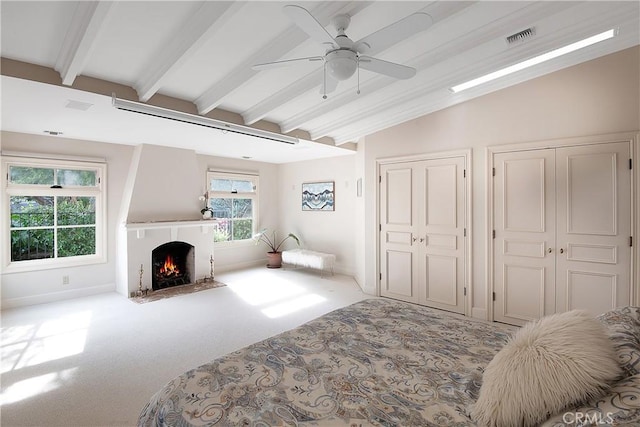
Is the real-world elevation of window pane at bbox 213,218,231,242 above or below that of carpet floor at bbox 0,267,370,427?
above

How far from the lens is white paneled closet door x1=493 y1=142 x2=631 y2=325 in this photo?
310cm

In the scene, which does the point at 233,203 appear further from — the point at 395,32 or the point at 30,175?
the point at 395,32

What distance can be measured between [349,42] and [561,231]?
3.04m

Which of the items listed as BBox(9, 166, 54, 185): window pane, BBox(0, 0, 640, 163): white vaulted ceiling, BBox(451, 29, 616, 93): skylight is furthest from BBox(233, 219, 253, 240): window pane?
BBox(451, 29, 616, 93): skylight

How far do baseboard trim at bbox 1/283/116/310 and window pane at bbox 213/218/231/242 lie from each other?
201cm

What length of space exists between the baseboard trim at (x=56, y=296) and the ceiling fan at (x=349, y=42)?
464 centimetres

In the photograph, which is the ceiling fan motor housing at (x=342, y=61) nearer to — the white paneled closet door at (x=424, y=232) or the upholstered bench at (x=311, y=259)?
the white paneled closet door at (x=424, y=232)

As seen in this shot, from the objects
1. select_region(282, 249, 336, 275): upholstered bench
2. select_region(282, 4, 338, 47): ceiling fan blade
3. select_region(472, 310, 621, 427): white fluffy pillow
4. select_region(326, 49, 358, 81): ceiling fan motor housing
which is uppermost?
select_region(282, 4, 338, 47): ceiling fan blade

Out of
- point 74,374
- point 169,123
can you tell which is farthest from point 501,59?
point 74,374

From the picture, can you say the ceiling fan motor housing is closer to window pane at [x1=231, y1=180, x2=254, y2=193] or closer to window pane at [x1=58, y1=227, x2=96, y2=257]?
window pane at [x1=58, y1=227, x2=96, y2=257]

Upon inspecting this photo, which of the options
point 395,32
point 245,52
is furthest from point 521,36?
Result: point 245,52

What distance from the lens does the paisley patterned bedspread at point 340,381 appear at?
1140 mm

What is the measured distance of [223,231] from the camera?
6648mm

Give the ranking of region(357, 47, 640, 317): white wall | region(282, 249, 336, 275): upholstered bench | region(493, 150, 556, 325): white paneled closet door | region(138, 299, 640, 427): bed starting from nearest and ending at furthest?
region(138, 299, 640, 427): bed
region(357, 47, 640, 317): white wall
region(493, 150, 556, 325): white paneled closet door
region(282, 249, 336, 275): upholstered bench
